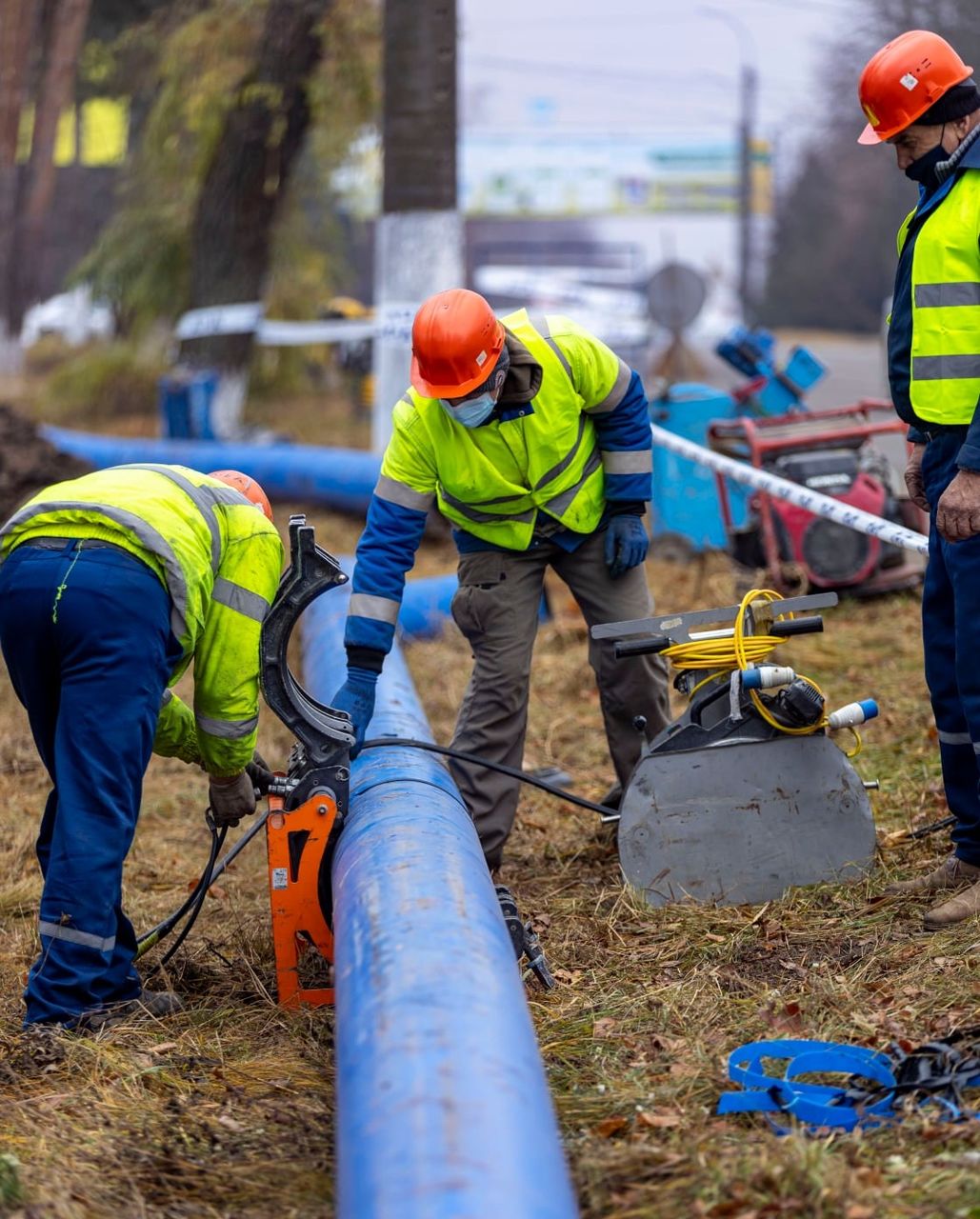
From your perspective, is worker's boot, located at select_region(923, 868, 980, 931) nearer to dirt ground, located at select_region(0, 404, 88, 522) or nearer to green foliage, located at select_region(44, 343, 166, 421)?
dirt ground, located at select_region(0, 404, 88, 522)

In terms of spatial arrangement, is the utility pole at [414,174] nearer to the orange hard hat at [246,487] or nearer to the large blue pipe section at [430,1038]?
the orange hard hat at [246,487]

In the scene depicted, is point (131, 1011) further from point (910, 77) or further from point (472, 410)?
point (910, 77)

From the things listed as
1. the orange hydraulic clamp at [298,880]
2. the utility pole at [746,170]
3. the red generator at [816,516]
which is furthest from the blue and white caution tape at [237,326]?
the utility pole at [746,170]

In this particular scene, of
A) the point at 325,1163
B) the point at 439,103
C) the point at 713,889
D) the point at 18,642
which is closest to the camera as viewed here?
the point at 325,1163

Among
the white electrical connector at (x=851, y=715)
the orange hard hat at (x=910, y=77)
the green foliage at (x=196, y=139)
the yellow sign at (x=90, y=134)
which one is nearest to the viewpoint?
the orange hard hat at (x=910, y=77)

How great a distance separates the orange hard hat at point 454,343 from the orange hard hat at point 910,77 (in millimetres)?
1172

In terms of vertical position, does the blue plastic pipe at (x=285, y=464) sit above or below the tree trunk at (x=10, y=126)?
below

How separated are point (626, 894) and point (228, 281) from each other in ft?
37.3

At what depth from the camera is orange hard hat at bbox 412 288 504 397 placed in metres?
4.25

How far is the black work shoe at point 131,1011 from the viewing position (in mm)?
3734

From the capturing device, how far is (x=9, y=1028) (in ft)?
12.5

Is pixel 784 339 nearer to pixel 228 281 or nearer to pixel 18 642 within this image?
pixel 228 281

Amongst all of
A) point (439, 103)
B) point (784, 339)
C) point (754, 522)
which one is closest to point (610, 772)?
point (754, 522)

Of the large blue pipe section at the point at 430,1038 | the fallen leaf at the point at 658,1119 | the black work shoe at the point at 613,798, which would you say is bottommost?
the black work shoe at the point at 613,798
